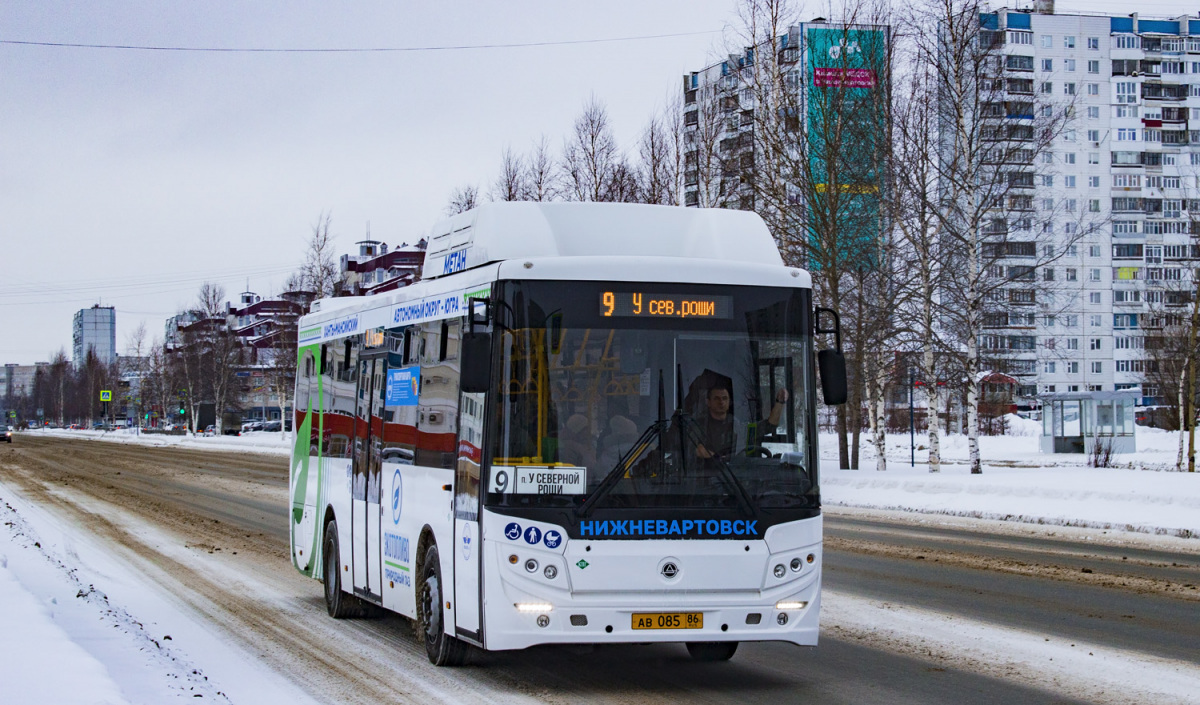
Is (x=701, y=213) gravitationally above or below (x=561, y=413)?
above

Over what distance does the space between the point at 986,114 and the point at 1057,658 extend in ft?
97.8

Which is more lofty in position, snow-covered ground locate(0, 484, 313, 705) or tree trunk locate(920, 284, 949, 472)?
tree trunk locate(920, 284, 949, 472)

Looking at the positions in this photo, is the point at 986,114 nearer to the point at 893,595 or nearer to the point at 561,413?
the point at 893,595

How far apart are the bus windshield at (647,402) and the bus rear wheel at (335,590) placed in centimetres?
421

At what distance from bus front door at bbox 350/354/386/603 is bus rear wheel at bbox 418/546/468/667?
4.16ft

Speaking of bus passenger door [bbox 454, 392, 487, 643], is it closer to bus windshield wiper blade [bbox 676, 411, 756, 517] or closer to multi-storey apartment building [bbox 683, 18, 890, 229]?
bus windshield wiper blade [bbox 676, 411, 756, 517]

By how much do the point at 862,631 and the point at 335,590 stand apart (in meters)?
4.70

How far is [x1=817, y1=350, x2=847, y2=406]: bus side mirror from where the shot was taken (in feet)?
28.9

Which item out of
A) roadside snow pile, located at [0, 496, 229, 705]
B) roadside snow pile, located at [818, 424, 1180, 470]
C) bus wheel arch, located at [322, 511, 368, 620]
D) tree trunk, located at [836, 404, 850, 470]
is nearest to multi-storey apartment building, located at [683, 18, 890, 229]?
tree trunk, located at [836, 404, 850, 470]

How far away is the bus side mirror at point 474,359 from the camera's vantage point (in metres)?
8.45

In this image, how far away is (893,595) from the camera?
13125mm

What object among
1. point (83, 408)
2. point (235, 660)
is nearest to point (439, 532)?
point (235, 660)

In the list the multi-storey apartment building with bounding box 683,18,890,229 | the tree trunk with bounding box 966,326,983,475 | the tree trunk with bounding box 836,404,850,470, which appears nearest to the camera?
the tree trunk with bounding box 966,326,983,475

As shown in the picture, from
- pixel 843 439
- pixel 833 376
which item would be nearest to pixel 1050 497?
pixel 843 439
